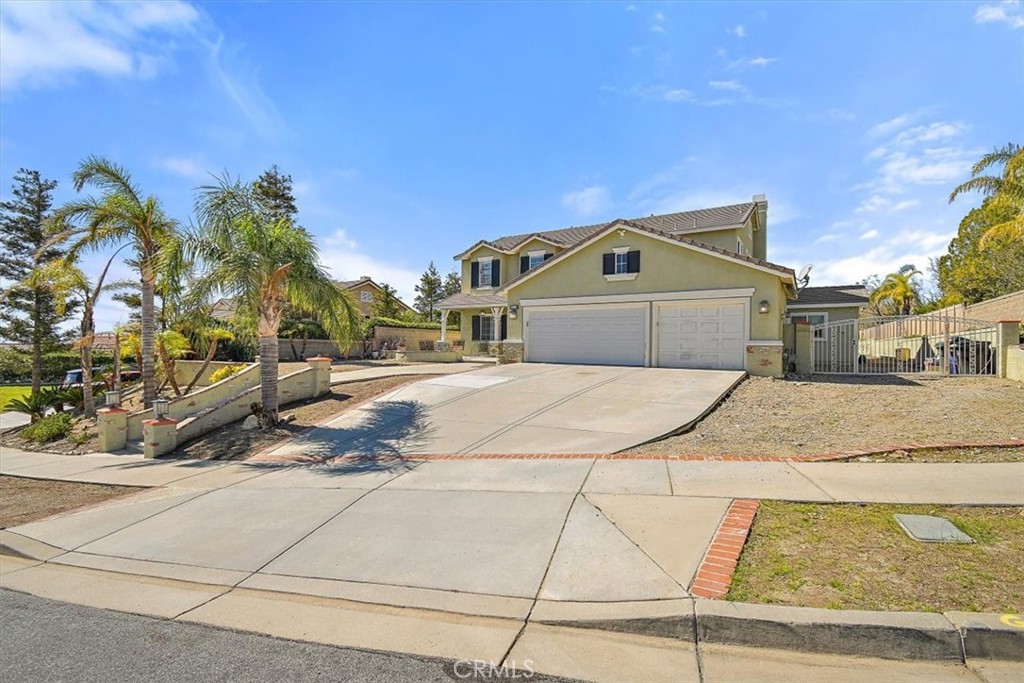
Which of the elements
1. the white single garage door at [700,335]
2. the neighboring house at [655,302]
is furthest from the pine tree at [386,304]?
the white single garage door at [700,335]

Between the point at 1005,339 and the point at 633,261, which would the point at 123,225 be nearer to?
the point at 633,261

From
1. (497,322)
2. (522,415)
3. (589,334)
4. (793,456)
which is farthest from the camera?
(497,322)

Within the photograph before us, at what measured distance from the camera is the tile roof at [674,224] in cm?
2225

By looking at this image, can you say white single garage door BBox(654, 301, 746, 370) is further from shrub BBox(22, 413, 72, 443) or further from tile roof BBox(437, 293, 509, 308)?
shrub BBox(22, 413, 72, 443)

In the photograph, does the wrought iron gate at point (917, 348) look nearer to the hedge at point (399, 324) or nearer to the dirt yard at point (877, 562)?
the dirt yard at point (877, 562)

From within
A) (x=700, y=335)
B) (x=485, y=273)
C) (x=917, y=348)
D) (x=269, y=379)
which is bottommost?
(x=269, y=379)

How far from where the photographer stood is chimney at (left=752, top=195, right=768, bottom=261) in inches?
1034

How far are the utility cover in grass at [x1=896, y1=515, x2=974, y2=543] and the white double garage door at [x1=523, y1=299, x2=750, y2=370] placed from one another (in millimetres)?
12033

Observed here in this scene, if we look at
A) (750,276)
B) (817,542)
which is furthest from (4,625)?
(750,276)

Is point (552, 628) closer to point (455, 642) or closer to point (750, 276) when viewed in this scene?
point (455, 642)

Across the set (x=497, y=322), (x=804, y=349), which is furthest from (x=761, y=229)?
(x=497, y=322)

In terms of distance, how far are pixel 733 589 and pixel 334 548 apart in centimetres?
367

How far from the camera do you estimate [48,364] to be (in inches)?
1304

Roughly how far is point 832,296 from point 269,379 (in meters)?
23.6
